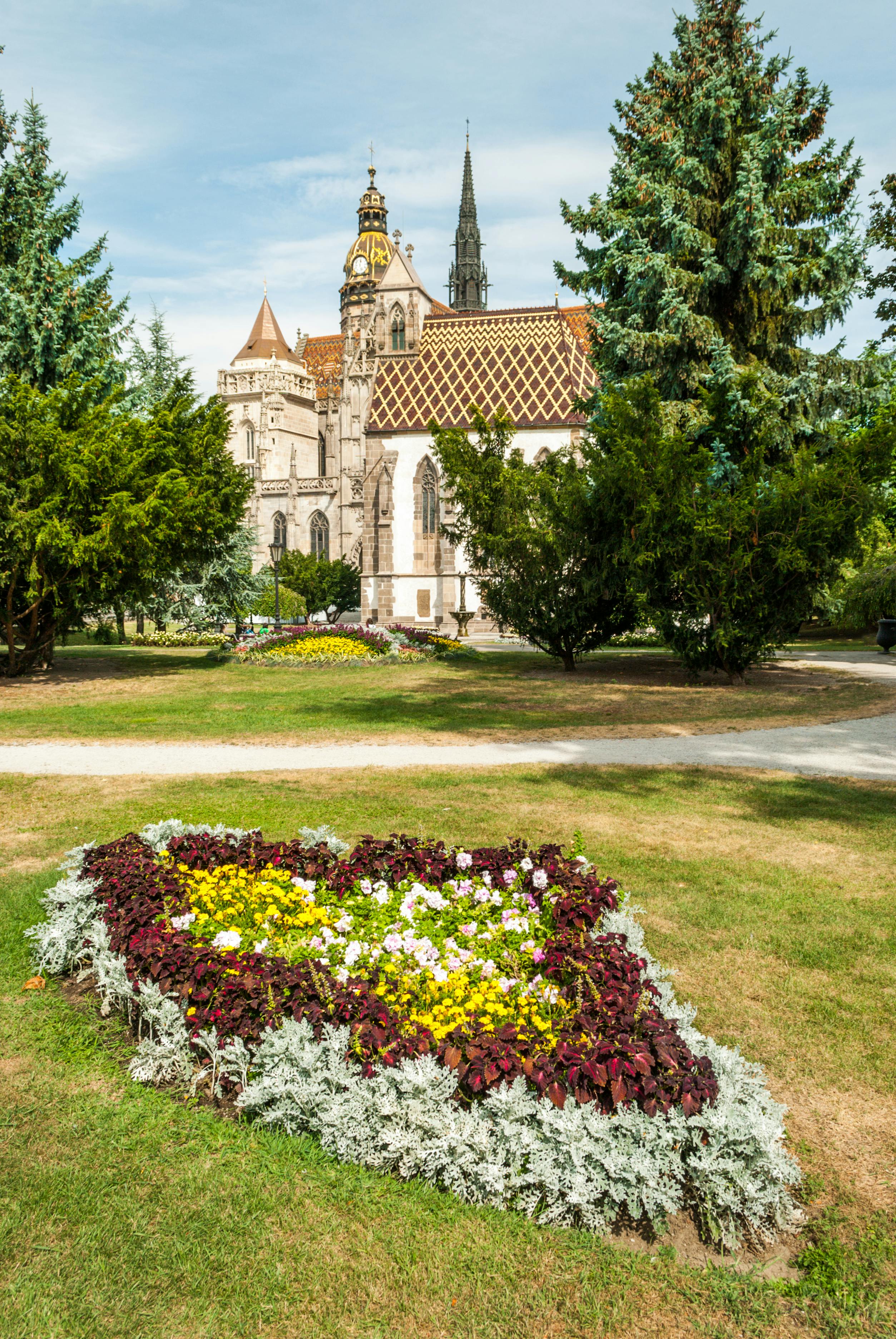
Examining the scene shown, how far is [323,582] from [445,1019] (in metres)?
56.5

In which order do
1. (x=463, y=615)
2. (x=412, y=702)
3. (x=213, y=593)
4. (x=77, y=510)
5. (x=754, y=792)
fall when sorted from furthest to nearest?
(x=463, y=615), (x=213, y=593), (x=77, y=510), (x=412, y=702), (x=754, y=792)

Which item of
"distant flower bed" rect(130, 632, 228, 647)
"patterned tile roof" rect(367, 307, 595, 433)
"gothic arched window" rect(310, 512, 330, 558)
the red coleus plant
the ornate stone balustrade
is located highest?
"patterned tile roof" rect(367, 307, 595, 433)

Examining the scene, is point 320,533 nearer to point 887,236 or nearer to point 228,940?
point 887,236

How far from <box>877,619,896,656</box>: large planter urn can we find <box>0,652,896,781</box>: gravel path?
46.3ft

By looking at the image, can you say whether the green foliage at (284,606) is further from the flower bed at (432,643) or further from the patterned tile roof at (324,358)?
the patterned tile roof at (324,358)

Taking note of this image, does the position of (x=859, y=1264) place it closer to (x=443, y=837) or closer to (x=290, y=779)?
(x=443, y=837)

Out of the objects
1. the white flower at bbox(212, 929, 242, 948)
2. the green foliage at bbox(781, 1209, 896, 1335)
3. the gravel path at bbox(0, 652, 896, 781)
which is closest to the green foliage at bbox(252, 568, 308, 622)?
the gravel path at bbox(0, 652, 896, 781)

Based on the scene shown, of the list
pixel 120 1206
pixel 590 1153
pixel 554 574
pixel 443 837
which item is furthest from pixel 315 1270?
pixel 554 574

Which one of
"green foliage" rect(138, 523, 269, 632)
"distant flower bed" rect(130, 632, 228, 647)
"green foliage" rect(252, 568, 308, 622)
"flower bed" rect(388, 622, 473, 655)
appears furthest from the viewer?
"green foliage" rect(252, 568, 308, 622)

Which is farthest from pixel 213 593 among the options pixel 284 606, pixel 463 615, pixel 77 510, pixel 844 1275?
pixel 844 1275

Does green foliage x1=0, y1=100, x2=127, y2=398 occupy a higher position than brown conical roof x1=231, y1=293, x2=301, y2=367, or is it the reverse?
brown conical roof x1=231, y1=293, x2=301, y2=367

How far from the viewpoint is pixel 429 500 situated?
51281mm

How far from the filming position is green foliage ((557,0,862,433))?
19.1 metres

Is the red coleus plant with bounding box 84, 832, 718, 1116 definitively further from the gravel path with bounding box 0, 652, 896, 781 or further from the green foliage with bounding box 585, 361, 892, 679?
the green foliage with bounding box 585, 361, 892, 679
